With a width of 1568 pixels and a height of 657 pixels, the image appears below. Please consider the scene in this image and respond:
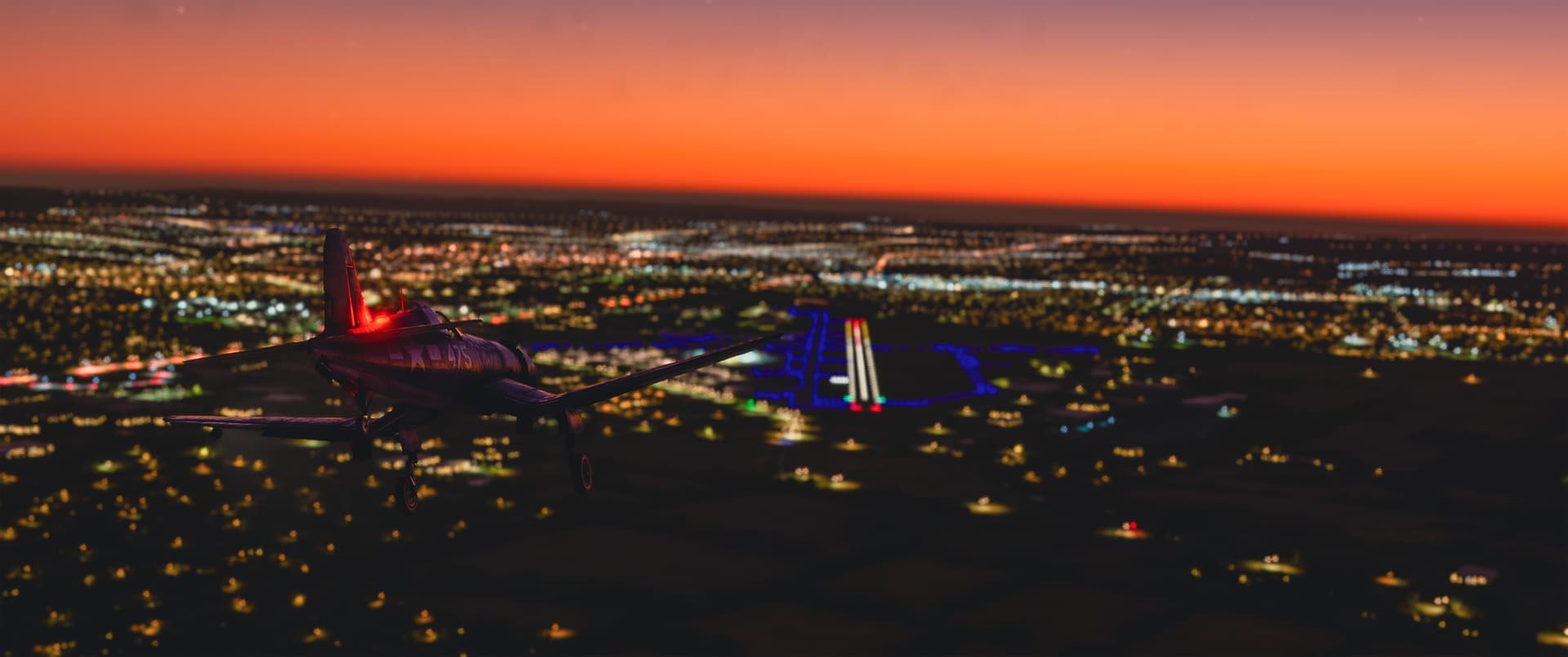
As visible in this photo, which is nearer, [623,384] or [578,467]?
[578,467]

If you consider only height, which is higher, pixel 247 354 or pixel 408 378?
pixel 247 354

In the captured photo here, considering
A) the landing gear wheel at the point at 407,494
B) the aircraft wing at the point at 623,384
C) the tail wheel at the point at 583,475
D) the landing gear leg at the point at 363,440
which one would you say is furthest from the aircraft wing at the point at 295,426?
the tail wheel at the point at 583,475

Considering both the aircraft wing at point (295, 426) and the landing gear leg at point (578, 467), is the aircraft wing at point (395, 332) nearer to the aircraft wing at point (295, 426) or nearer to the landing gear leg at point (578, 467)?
the aircraft wing at point (295, 426)

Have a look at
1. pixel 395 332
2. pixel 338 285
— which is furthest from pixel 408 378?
pixel 338 285

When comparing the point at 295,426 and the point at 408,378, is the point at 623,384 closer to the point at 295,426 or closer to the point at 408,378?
the point at 408,378

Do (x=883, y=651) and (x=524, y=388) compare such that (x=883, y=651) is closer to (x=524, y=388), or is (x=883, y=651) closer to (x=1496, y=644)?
(x=1496, y=644)

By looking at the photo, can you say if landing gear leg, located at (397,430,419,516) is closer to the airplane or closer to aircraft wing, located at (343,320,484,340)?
the airplane

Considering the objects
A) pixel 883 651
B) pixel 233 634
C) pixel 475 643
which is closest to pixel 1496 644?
pixel 883 651

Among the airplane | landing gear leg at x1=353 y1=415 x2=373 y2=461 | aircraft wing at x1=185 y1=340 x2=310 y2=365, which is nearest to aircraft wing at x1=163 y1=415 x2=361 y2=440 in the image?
the airplane
